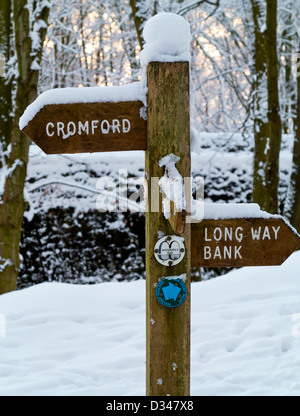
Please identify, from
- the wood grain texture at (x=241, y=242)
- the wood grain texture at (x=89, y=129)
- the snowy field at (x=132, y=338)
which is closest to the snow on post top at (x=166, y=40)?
the wood grain texture at (x=89, y=129)

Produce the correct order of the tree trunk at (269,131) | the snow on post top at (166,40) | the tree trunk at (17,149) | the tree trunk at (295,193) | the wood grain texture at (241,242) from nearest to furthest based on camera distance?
the snow on post top at (166,40) < the wood grain texture at (241,242) < the tree trunk at (17,149) < the tree trunk at (269,131) < the tree trunk at (295,193)

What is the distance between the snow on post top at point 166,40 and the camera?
1846mm

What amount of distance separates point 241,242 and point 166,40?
948 mm

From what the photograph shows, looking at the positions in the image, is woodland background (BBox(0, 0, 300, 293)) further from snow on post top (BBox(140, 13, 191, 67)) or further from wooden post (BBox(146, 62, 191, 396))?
snow on post top (BBox(140, 13, 191, 67))

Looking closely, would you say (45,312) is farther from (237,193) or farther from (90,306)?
(237,193)

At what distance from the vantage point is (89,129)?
74.2 inches

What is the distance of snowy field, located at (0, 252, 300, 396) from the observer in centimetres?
295

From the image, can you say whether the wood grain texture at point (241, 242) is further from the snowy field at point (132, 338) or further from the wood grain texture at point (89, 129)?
the snowy field at point (132, 338)

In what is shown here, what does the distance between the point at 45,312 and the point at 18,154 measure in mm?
2158

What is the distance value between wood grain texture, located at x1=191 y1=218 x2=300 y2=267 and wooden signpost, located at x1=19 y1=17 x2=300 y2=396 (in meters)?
0.08

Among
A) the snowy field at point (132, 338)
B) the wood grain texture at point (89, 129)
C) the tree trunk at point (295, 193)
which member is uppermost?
the tree trunk at point (295, 193)

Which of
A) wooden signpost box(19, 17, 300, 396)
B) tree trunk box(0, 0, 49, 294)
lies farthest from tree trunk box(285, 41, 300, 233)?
wooden signpost box(19, 17, 300, 396)

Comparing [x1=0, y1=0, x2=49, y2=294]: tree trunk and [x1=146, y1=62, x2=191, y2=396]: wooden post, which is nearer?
[x1=146, y1=62, x2=191, y2=396]: wooden post

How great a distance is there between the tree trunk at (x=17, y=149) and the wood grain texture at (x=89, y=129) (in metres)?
3.59
